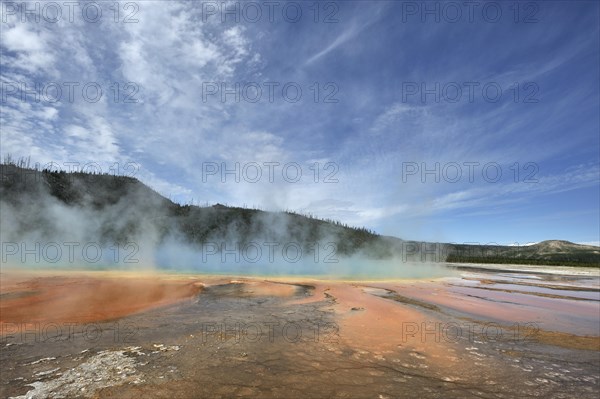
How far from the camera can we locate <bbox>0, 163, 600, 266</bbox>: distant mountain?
40969 millimetres

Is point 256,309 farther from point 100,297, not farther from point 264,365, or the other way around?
point 100,297

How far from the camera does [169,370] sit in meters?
4.44

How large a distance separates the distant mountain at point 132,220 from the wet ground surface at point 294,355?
34.8 meters

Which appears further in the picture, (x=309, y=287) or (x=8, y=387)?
(x=309, y=287)

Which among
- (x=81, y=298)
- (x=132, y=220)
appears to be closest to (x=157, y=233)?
(x=132, y=220)

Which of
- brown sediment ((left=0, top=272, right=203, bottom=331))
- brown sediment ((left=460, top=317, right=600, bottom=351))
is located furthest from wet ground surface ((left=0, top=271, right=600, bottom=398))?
brown sediment ((left=0, top=272, right=203, bottom=331))

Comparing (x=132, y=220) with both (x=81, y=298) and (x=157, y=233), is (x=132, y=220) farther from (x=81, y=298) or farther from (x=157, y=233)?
(x=81, y=298)

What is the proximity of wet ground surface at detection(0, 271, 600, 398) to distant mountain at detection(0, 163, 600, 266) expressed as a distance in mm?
34804

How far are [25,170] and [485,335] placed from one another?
63.6m

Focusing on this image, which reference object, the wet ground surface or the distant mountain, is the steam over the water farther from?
the wet ground surface

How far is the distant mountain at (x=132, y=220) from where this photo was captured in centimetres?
4097

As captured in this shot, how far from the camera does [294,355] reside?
529 cm

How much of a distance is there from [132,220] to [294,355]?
56206 millimetres

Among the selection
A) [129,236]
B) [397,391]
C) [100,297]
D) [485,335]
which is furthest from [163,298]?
[129,236]
